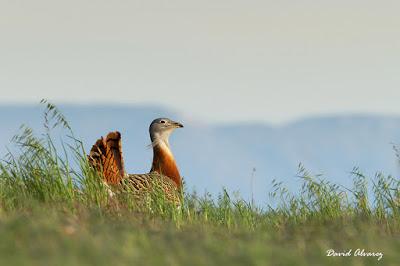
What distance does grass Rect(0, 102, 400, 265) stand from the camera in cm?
641

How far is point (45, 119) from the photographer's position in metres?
10.9

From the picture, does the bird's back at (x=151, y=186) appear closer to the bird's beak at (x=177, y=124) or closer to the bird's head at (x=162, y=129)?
the bird's head at (x=162, y=129)

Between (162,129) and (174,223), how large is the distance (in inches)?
202

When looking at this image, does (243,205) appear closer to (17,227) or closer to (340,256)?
(340,256)

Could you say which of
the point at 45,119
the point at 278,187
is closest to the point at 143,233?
the point at 45,119

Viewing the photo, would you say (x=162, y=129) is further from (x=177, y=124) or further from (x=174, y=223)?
(x=174, y=223)

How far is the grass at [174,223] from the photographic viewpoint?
252 inches

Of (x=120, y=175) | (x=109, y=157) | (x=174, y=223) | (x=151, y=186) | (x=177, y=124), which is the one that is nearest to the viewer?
(x=174, y=223)

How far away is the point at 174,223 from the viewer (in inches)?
387

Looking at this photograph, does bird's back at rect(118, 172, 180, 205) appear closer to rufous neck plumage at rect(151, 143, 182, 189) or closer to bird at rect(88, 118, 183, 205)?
bird at rect(88, 118, 183, 205)

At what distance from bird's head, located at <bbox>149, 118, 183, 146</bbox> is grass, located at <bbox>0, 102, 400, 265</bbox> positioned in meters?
2.72

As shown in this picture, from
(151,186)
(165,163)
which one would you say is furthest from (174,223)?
(165,163)
